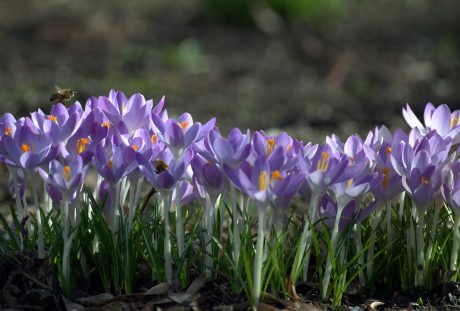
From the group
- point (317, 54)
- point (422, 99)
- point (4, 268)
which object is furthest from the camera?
point (317, 54)

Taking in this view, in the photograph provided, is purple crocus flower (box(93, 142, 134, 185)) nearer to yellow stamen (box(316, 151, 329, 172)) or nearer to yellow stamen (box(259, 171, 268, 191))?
yellow stamen (box(259, 171, 268, 191))


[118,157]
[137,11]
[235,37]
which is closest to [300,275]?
[118,157]

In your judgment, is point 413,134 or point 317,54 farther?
point 317,54

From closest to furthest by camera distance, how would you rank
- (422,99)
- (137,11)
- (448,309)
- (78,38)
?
(448,309) < (422,99) < (78,38) < (137,11)

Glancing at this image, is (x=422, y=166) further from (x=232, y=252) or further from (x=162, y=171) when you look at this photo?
(x=162, y=171)

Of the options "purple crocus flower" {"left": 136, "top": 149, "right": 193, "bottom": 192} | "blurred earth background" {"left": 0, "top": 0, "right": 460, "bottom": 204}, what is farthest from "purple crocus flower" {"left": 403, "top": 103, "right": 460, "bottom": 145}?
"blurred earth background" {"left": 0, "top": 0, "right": 460, "bottom": 204}

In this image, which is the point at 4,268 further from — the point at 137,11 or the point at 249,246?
the point at 137,11
